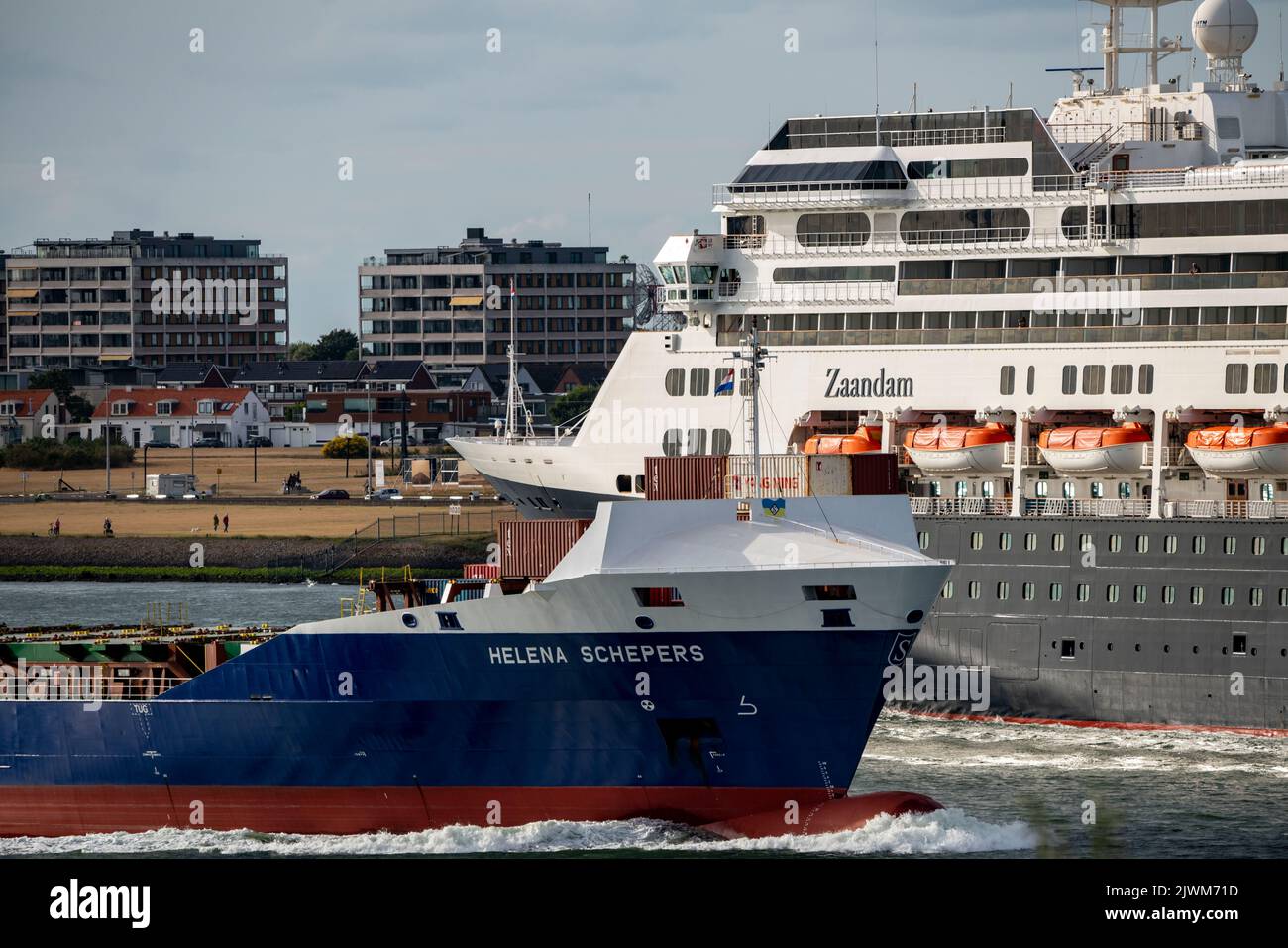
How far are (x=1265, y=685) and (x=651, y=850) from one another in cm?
1804

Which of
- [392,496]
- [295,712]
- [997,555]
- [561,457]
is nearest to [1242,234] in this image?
[997,555]

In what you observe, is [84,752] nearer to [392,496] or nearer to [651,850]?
[651,850]

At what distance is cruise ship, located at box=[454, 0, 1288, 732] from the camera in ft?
138

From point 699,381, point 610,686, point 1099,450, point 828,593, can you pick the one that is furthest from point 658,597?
point 699,381

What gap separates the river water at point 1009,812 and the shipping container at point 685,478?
543 cm

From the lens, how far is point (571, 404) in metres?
130

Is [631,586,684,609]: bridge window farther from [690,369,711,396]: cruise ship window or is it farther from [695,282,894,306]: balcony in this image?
[695,282,894,306]: balcony

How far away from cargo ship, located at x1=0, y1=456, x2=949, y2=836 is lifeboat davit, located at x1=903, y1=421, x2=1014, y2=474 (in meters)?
15.4

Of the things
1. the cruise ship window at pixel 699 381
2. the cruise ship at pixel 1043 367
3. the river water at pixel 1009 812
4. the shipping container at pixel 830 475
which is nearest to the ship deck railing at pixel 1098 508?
the cruise ship at pixel 1043 367

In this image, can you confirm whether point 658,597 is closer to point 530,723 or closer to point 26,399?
point 530,723

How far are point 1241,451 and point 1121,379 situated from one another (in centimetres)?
418

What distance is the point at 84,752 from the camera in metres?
32.8

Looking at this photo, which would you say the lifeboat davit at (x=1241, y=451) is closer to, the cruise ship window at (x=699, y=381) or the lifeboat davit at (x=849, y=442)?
the lifeboat davit at (x=849, y=442)

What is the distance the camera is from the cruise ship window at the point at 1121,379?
150ft
